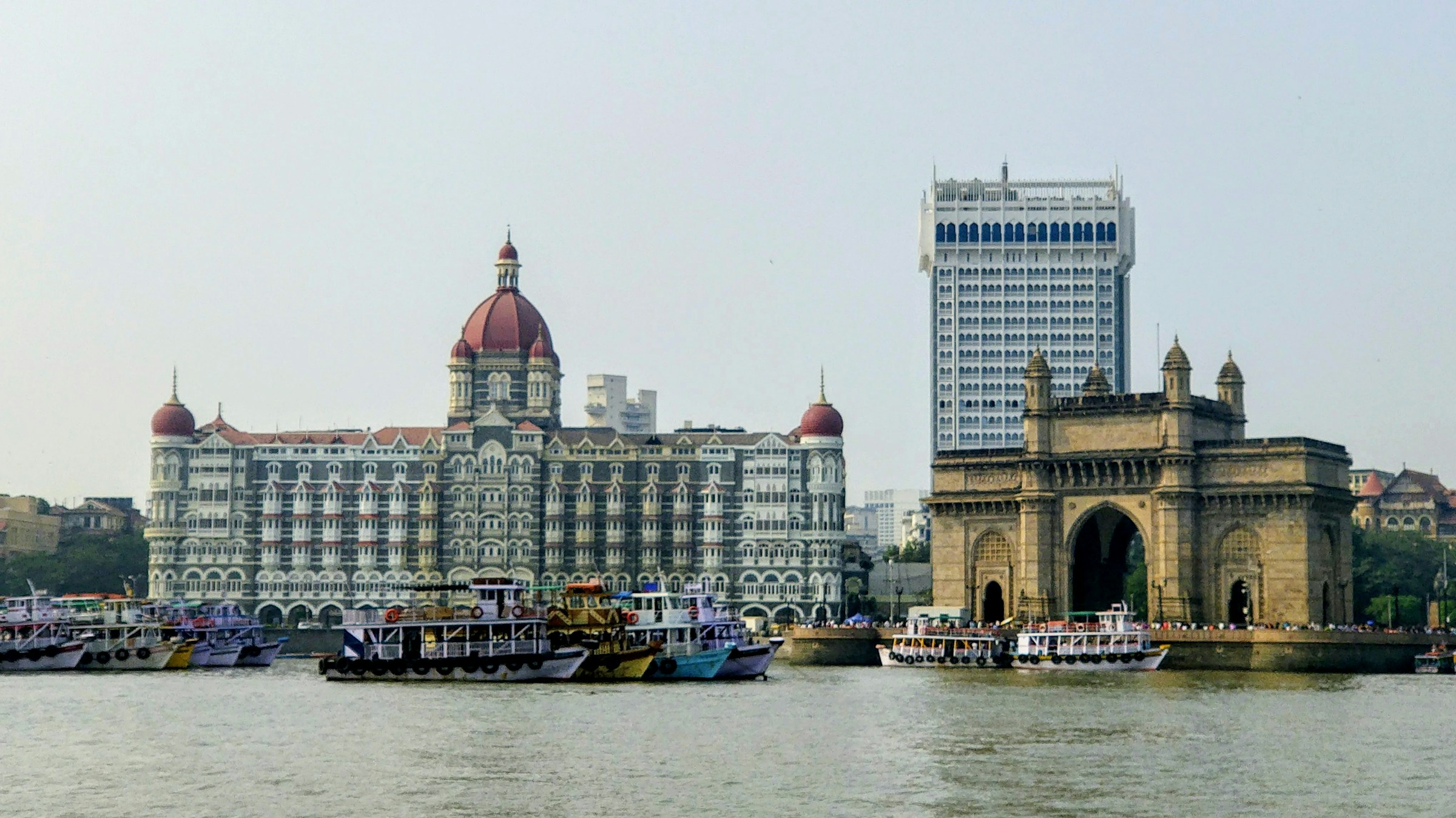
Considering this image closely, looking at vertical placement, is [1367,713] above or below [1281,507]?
below

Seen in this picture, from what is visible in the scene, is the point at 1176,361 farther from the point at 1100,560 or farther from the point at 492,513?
the point at 492,513

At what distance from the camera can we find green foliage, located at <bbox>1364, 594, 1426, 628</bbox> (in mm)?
167375

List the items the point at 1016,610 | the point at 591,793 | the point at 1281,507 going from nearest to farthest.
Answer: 1. the point at 591,793
2. the point at 1281,507
3. the point at 1016,610

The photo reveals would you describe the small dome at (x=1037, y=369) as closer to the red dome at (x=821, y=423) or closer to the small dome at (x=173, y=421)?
the red dome at (x=821, y=423)

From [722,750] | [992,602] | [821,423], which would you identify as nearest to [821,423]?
[821,423]

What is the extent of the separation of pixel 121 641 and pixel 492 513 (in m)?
67.8

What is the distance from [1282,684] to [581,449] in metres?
94.1

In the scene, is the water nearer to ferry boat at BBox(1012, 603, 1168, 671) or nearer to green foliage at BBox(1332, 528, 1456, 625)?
ferry boat at BBox(1012, 603, 1168, 671)

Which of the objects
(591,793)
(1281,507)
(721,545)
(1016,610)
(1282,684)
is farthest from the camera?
(721,545)

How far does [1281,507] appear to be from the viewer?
127500 millimetres

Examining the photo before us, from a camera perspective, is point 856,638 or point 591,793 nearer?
point 591,793

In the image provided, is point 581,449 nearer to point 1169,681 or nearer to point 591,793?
point 1169,681

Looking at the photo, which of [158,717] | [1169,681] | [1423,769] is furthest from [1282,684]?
[158,717]

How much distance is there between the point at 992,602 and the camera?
142m
